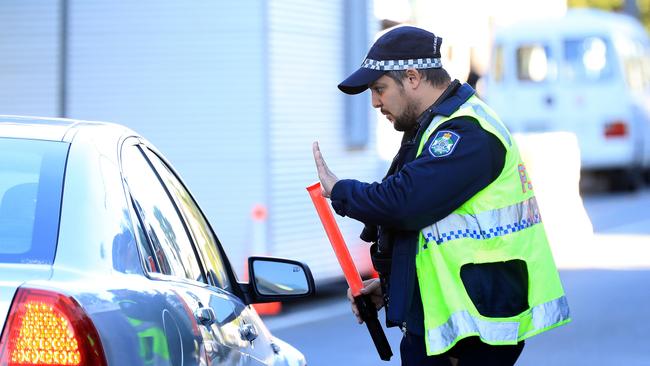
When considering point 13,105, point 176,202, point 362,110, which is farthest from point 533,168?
point 176,202

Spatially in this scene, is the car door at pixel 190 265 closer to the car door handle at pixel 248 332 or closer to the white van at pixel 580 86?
the car door handle at pixel 248 332

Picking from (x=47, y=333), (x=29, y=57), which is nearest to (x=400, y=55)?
(x=47, y=333)

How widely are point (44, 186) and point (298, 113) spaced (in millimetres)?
8810

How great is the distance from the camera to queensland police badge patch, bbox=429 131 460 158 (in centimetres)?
385

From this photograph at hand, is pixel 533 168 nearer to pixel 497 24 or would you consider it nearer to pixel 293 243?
pixel 293 243

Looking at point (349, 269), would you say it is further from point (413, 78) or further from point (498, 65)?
point (498, 65)

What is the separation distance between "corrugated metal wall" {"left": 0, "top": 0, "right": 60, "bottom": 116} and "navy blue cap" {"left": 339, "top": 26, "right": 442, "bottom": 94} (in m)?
8.25

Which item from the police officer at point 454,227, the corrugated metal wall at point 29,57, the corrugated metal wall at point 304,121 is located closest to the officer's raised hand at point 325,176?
the police officer at point 454,227

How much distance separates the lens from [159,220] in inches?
149

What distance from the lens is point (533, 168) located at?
16516 mm

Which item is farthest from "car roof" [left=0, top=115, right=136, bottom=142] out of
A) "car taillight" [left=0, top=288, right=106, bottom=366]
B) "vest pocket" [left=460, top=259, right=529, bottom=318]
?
"vest pocket" [left=460, top=259, right=529, bottom=318]

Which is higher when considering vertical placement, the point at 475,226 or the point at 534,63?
the point at 534,63

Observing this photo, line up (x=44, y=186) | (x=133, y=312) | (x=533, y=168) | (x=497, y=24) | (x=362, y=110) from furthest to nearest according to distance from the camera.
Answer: (x=497, y=24), (x=533, y=168), (x=362, y=110), (x=44, y=186), (x=133, y=312)

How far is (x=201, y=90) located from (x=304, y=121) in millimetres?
1055
